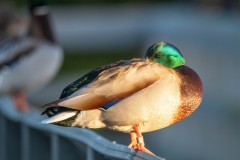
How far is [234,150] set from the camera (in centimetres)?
1486

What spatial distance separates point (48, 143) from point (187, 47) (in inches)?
571

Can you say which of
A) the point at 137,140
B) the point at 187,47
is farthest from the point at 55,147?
the point at 187,47

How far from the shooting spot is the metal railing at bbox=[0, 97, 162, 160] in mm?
5277

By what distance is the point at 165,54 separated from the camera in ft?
19.0

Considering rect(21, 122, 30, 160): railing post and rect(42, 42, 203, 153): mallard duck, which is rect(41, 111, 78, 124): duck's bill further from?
rect(21, 122, 30, 160): railing post

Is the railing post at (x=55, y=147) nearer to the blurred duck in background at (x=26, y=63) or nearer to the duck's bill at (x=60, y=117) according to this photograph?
the duck's bill at (x=60, y=117)

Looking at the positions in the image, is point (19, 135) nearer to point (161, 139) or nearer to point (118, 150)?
point (118, 150)

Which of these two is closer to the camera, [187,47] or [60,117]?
[60,117]

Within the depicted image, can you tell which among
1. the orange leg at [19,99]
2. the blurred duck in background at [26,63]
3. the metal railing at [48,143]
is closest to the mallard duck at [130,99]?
the metal railing at [48,143]

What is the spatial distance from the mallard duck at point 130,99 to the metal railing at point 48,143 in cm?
14

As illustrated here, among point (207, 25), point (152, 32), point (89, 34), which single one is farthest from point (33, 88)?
point (89, 34)

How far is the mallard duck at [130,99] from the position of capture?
556 centimetres

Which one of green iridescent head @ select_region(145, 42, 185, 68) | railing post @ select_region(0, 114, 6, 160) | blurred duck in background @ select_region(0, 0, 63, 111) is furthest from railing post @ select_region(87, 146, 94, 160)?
blurred duck in background @ select_region(0, 0, 63, 111)

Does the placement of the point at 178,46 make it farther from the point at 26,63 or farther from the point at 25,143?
the point at 25,143
